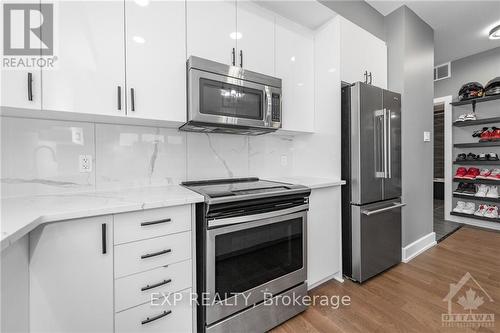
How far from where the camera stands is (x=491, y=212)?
3506mm

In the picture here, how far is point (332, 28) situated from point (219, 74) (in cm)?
134

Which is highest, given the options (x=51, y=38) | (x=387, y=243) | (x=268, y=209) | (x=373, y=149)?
(x=51, y=38)

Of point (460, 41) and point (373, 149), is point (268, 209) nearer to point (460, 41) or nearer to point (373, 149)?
point (373, 149)

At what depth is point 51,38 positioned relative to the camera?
3.88ft

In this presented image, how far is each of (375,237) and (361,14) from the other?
7.69 feet

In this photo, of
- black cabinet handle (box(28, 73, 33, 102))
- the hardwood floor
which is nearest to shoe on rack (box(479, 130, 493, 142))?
the hardwood floor

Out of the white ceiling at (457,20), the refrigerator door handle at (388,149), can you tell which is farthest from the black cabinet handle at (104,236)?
the white ceiling at (457,20)

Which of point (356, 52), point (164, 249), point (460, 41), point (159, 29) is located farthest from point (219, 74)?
point (460, 41)

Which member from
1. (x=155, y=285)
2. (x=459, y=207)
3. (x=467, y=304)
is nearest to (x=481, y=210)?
(x=459, y=207)

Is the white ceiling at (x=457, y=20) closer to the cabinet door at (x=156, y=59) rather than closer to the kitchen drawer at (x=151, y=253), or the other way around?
the cabinet door at (x=156, y=59)

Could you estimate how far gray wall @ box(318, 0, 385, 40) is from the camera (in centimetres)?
226

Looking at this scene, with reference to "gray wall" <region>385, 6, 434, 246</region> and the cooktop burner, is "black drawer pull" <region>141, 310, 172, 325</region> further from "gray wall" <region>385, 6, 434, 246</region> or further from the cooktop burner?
"gray wall" <region>385, 6, 434, 246</region>

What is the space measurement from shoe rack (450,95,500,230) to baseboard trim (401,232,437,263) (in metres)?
1.36

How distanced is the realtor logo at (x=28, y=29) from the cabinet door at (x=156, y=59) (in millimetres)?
362
